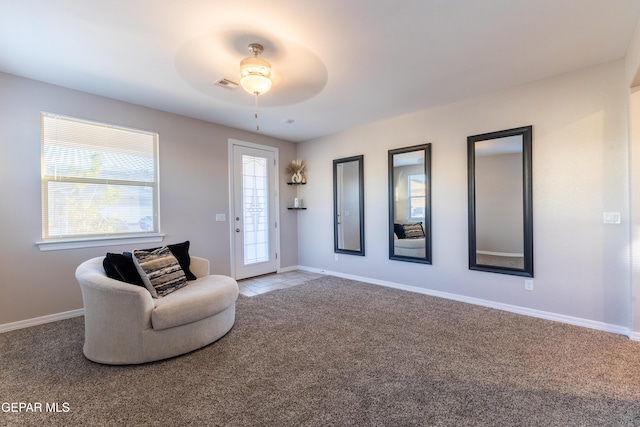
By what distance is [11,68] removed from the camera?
2803 millimetres

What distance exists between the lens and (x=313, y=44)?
2.41m

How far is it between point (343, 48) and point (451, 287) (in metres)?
3.16

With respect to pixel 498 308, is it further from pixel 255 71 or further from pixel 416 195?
pixel 255 71

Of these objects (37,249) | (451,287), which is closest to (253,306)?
(37,249)

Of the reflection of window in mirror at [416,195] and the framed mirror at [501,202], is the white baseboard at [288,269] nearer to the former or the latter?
the reflection of window in mirror at [416,195]

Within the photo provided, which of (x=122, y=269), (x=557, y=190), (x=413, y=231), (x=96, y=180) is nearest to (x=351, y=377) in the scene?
(x=122, y=269)

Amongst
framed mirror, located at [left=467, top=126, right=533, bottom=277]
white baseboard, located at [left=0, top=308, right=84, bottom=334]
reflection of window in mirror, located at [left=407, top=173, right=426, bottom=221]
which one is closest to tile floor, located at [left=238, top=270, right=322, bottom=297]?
white baseboard, located at [left=0, top=308, right=84, bottom=334]

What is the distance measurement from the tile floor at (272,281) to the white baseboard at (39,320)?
1.88 metres

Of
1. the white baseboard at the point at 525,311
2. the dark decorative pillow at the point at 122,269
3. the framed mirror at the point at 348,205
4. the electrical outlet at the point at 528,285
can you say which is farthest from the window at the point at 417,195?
the dark decorative pillow at the point at 122,269

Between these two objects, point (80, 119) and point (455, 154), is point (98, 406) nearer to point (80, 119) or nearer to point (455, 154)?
point (80, 119)

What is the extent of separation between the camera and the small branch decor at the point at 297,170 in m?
5.54

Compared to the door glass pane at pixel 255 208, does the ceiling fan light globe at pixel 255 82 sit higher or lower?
higher

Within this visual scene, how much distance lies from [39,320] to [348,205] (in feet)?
13.7

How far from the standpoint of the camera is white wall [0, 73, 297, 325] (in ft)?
9.53
